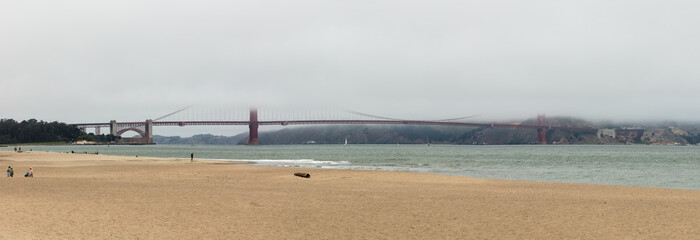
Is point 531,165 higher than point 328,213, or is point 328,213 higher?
point 328,213

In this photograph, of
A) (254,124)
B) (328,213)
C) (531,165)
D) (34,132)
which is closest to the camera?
(328,213)

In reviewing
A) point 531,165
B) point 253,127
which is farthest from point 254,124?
point 531,165

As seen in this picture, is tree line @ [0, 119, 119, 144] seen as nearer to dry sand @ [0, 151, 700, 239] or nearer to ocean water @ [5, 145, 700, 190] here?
ocean water @ [5, 145, 700, 190]

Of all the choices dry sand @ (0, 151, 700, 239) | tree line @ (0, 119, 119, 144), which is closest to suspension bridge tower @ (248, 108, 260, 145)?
tree line @ (0, 119, 119, 144)

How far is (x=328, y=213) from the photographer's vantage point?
1362 centimetres

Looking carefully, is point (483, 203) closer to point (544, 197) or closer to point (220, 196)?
point (544, 197)

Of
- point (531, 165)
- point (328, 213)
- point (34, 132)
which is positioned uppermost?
point (34, 132)

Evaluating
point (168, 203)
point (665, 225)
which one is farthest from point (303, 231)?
point (665, 225)

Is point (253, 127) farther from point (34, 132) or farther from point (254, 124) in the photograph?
point (34, 132)

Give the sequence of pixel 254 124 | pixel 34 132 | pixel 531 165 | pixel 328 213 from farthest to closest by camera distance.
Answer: pixel 34 132
pixel 254 124
pixel 531 165
pixel 328 213

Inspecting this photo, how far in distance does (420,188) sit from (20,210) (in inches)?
536

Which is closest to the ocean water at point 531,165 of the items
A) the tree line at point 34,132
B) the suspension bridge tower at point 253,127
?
the suspension bridge tower at point 253,127

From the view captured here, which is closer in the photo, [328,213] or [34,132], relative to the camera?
[328,213]

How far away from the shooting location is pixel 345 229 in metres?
11.5
